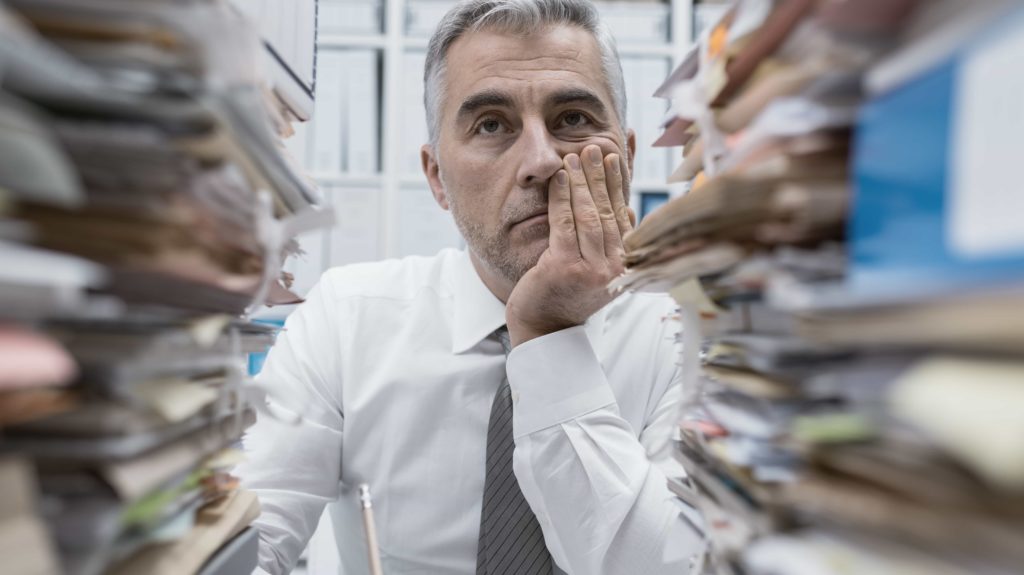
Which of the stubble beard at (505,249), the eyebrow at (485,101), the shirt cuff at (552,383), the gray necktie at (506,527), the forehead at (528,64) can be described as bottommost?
the gray necktie at (506,527)

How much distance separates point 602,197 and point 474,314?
347 mm

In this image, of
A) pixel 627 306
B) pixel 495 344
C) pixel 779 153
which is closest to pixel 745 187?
pixel 779 153

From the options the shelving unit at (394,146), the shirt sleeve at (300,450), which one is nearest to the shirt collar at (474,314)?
the shirt sleeve at (300,450)

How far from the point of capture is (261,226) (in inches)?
13.7

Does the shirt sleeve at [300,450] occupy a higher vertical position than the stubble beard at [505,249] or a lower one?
lower

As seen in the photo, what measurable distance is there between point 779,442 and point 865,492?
0.07m

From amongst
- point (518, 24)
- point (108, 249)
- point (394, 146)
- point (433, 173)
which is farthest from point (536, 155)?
point (394, 146)

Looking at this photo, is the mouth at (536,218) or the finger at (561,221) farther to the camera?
the mouth at (536,218)

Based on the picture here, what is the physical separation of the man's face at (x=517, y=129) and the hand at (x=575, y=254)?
5 cm

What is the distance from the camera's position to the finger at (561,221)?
3.31 feet

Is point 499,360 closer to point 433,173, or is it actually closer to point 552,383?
point 552,383

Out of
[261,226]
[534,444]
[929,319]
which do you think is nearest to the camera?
[929,319]

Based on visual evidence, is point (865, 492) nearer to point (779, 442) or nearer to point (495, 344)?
point (779, 442)

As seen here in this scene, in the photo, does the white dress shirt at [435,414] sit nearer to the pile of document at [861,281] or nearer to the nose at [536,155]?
the nose at [536,155]
